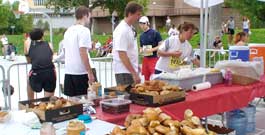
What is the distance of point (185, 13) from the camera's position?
116ft

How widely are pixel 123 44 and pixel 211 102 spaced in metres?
1.04

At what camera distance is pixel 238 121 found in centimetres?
463

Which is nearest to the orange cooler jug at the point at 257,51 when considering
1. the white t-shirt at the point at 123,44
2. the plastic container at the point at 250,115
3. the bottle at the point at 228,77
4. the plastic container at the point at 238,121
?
the plastic container at the point at 250,115

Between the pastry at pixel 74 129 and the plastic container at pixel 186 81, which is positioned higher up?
the plastic container at pixel 186 81

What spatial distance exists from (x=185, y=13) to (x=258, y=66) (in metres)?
31.7

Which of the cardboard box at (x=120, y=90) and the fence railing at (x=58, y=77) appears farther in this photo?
the fence railing at (x=58, y=77)

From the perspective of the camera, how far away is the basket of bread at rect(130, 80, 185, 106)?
3049 mm

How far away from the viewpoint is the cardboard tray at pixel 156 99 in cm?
304

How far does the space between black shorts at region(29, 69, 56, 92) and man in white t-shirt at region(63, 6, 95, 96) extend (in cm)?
74

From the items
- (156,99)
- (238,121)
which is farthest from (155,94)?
(238,121)

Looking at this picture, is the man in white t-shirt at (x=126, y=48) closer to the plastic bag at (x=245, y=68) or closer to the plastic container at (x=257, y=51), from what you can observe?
the plastic bag at (x=245, y=68)

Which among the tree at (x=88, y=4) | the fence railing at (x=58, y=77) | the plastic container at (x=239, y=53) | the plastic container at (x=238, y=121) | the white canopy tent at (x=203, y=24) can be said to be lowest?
the plastic container at (x=238, y=121)

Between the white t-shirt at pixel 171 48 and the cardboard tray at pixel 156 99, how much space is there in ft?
4.03

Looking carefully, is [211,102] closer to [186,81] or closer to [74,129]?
[186,81]
